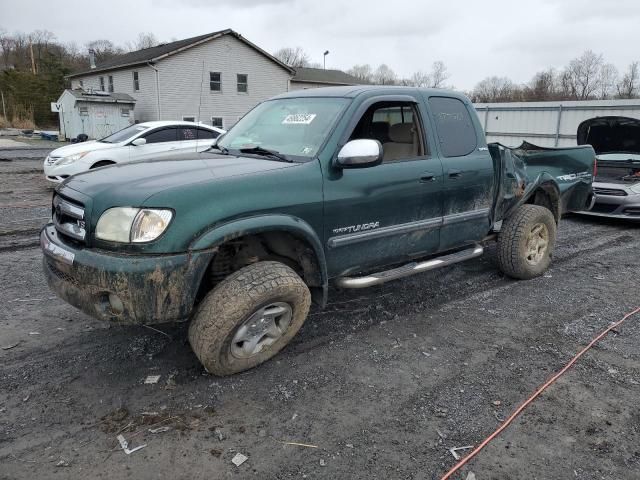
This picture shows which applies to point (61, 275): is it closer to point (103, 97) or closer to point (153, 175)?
point (153, 175)

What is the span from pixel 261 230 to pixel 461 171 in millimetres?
2140

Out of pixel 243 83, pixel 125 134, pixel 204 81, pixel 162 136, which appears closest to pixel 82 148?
pixel 125 134

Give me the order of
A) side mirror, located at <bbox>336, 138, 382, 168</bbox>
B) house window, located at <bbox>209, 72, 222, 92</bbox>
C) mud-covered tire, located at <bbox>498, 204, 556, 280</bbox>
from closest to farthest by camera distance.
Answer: side mirror, located at <bbox>336, 138, 382, 168</bbox> < mud-covered tire, located at <bbox>498, 204, 556, 280</bbox> < house window, located at <bbox>209, 72, 222, 92</bbox>

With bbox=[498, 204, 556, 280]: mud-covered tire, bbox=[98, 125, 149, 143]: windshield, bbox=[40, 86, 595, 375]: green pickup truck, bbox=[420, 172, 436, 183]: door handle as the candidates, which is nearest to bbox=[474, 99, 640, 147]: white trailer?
bbox=[498, 204, 556, 280]: mud-covered tire

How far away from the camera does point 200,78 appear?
1187 inches

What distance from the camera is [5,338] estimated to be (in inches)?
152

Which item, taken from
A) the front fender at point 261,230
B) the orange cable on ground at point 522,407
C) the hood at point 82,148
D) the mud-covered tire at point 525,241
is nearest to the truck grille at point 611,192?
the mud-covered tire at point 525,241

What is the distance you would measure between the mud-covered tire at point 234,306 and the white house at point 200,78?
26.0 m

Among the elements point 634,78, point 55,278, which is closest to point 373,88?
point 55,278

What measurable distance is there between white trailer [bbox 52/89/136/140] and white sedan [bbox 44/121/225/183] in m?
19.8

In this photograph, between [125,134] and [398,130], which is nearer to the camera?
[398,130]

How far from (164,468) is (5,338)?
217cm

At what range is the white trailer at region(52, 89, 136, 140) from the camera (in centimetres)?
2830

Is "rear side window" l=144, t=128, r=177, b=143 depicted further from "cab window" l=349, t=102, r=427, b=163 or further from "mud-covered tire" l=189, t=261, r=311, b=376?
"mud-covered tire" l=189, t=261, r=311, b=376
